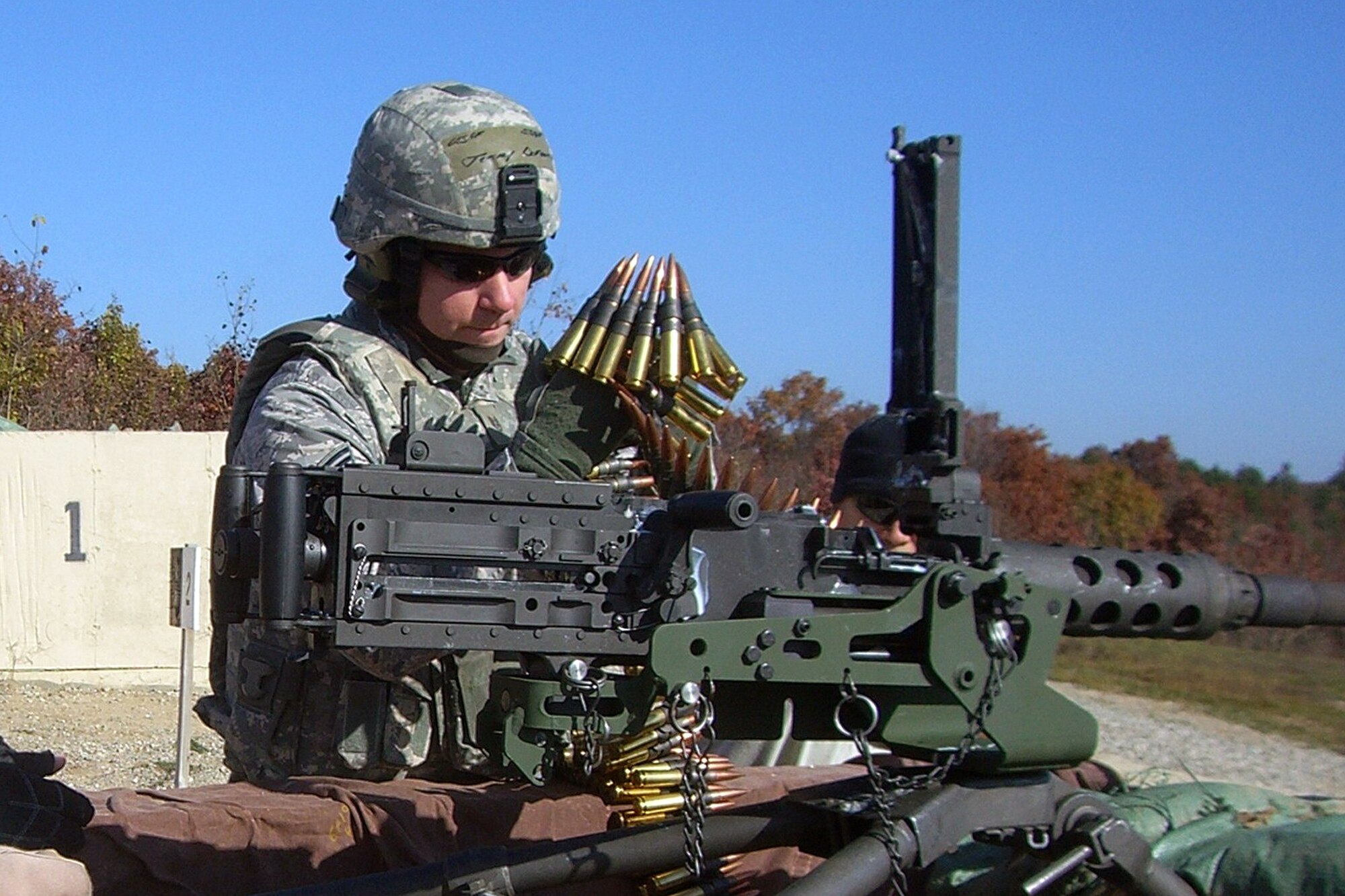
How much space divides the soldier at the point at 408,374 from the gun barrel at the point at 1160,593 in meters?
1.12

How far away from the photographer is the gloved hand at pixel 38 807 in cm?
258

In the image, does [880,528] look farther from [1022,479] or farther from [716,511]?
[1022,479]

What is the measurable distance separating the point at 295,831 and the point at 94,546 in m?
9.52

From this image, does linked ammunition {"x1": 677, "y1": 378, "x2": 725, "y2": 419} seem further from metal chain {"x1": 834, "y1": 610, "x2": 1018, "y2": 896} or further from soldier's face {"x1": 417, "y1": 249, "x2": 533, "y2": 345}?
metal chain {"x1": 834, "y1": 610, "x2": 1018, "y2": 896}

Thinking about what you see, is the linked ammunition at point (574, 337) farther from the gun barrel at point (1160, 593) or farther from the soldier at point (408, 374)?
the gun barrel at point (1160, 593)

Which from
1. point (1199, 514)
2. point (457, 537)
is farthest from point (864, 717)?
point (1199, 514)

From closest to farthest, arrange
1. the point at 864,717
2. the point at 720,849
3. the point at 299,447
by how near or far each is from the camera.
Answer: the point at 864,717 → the point at 720,849 → the point at 299,447

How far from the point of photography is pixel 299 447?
9.70 ft

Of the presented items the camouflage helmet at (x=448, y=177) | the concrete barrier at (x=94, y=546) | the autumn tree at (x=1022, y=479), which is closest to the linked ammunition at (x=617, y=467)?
the camouflage helmet at (x=448, y=177)

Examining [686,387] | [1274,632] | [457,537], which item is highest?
[686,387]

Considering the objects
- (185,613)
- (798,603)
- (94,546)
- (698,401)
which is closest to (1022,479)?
(94,546)

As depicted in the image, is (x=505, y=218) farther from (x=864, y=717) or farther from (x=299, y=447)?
(x=864, y=717)

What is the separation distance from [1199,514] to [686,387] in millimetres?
12280

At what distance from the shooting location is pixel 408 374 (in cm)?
338
